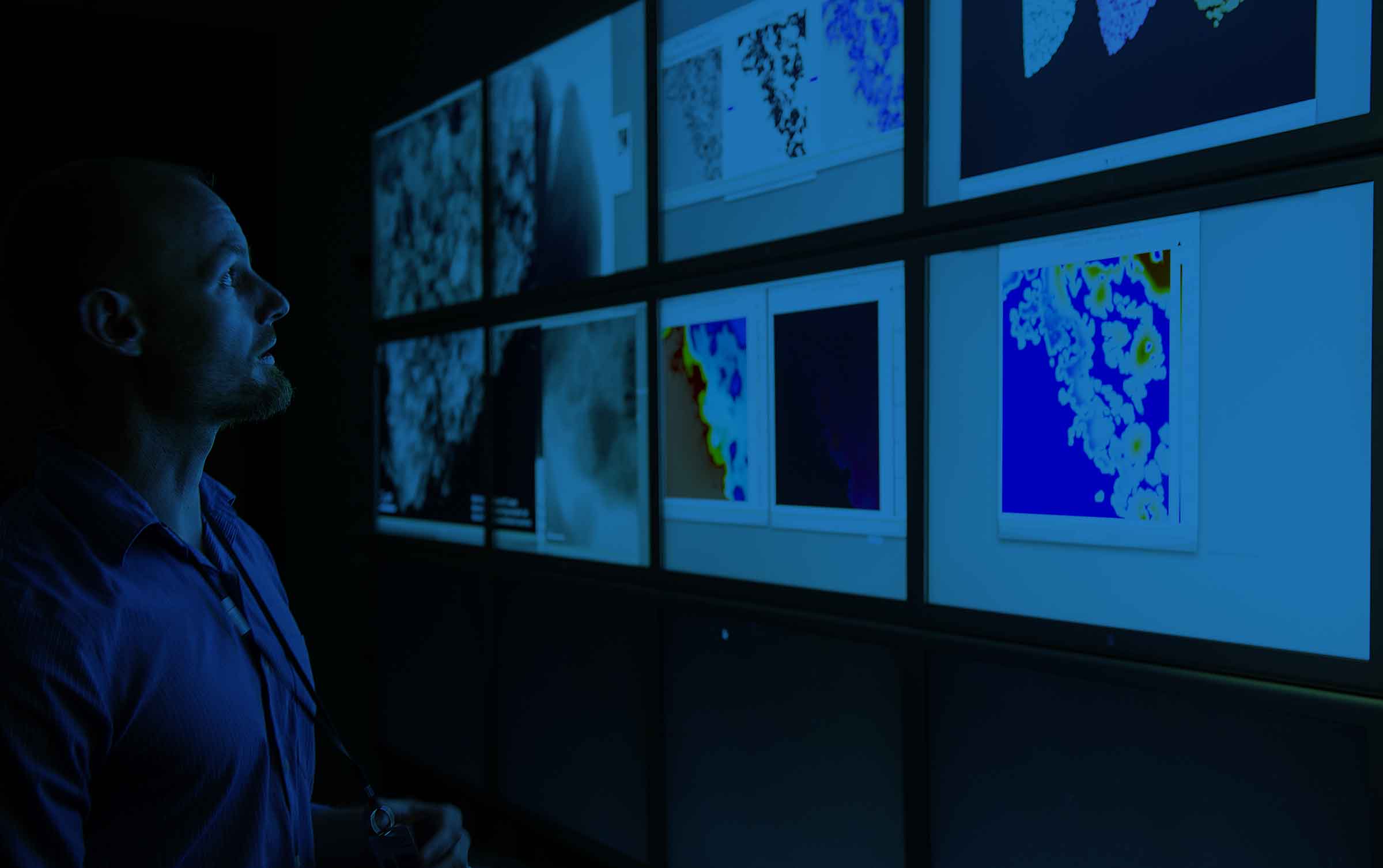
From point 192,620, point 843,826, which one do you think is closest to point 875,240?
point 843,826

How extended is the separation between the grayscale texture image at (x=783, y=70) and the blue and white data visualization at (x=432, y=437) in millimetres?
1286

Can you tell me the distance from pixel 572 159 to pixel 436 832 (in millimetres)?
1872

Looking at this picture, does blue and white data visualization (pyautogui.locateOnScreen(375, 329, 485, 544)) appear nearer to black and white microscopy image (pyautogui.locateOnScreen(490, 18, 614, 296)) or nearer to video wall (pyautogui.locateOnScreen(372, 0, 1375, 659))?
video wall (pyautogui.locateOnScreen(372, 0, 1375, 659))

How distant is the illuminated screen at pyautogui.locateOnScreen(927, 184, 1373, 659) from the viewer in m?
1.28

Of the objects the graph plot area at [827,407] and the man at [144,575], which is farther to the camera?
the graph plot area at [827,407]

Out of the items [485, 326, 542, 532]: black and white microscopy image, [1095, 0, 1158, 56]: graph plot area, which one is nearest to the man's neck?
[1095, 0, 1158, 56]: graph plot area

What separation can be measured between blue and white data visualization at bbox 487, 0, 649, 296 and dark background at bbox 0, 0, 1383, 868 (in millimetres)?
115

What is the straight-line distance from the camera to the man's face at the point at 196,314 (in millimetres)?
1109

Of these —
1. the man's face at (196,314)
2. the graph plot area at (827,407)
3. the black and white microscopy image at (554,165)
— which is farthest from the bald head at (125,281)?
the black and white microscopy image at (554,165)

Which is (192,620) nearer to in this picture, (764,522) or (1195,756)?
(764,522)

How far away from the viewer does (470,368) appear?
9.85 ft

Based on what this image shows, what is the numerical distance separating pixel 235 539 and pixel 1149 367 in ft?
4.40

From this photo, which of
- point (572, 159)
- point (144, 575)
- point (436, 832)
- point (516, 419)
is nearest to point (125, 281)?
point (144, 575)

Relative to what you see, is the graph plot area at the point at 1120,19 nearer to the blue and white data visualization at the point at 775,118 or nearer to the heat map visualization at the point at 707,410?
the blue and white data visualization at the point at 775,118
